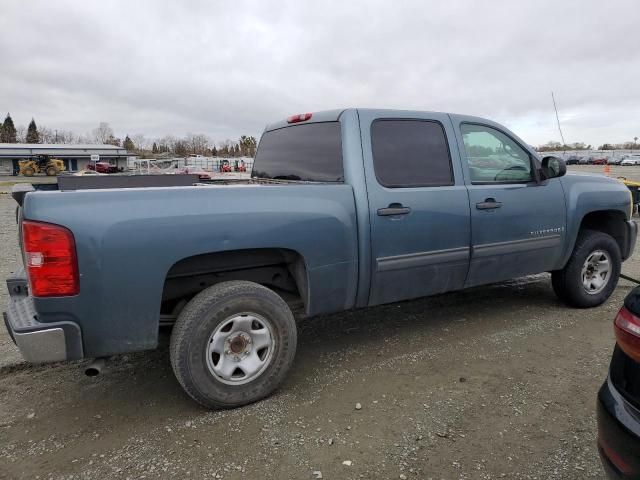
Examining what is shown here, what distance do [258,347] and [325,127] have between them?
1794 mm

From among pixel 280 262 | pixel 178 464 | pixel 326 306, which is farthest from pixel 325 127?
pixel 178 464

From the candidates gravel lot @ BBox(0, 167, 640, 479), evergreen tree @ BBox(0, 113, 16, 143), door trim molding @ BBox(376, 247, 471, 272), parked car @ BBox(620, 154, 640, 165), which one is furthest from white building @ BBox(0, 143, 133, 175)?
parked car @ BBox(620, 154, 640, 165)

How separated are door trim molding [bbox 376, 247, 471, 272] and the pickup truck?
1 centimetres

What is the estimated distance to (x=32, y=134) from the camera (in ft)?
290

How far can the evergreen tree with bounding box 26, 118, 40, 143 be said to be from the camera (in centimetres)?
8704

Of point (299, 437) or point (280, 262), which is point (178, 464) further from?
point (280, 262)

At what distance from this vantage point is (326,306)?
3.31 m

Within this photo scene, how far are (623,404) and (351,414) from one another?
1557 millimetres

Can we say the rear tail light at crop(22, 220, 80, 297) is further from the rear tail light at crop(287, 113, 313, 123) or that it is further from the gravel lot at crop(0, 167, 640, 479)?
the rear tail light at crop(287, 113, 313, 123)

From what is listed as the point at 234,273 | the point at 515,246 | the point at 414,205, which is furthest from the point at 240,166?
the point at 234,273

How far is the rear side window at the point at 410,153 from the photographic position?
11.6ft

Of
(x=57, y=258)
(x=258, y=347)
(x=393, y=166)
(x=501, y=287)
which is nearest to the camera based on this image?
(x=57, y=258)

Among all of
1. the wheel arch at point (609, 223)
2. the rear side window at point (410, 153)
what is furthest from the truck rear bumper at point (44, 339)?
the wheel arch at point (609, 223)

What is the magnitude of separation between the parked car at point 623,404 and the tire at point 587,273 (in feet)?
9.88
